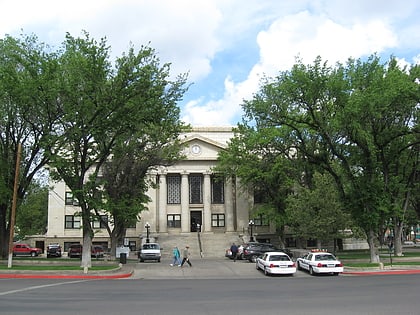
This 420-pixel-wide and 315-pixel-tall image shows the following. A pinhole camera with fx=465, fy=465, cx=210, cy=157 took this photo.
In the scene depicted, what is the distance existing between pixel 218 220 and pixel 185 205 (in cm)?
549

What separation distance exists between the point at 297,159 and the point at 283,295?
99.5ft

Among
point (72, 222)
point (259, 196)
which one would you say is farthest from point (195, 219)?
point (72, 222)

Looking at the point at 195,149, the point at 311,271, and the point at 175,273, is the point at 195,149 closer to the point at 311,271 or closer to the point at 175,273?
the point at 175,273

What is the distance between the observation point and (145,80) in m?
29.2

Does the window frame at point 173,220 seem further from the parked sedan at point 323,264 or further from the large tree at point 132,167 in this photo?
the parked sedan at point 323,264

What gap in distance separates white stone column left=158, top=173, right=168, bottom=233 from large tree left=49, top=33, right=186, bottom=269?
3161 cm

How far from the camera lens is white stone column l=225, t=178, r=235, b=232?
63.9 metres

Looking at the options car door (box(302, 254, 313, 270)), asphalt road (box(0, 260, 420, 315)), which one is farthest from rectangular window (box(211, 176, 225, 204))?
asphalt road (box(0, 260, 420, 315))

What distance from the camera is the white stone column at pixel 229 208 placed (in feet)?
210

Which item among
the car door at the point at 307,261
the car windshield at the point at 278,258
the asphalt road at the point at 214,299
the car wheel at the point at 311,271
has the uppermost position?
the car windshield at the point at 278,258

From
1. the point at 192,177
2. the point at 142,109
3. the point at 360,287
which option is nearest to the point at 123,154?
the point at 142,109

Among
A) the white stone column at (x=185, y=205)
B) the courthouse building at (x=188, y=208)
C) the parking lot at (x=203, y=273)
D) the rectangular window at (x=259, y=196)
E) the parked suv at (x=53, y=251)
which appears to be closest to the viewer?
the parking lot at (x=203, y=273)

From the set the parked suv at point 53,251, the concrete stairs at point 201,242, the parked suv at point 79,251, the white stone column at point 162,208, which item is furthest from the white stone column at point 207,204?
the parked suv at point 53,251

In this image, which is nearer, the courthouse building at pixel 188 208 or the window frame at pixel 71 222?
the courthouse building at pixel 188 208
